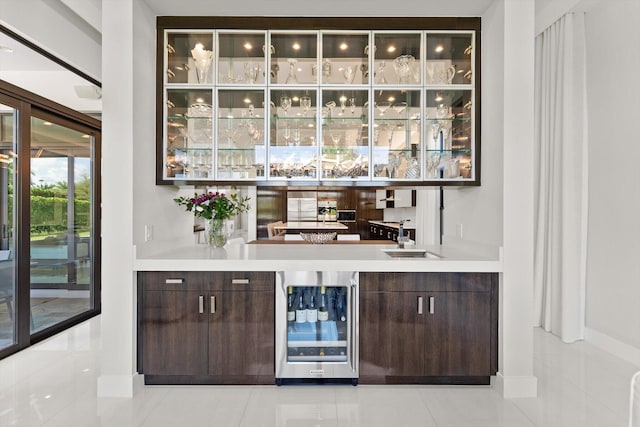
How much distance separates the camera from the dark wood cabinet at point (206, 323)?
8.00ft

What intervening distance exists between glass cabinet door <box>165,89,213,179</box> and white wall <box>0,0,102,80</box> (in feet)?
4.19

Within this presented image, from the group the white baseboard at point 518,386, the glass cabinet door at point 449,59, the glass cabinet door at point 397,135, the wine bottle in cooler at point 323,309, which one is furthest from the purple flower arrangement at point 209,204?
the white baseboard at point 518,386

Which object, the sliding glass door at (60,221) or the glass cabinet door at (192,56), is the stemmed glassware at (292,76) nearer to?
the glass cabinet door at (192,56)

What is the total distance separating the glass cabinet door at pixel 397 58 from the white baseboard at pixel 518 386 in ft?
7.35

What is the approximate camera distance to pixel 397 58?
111 inches

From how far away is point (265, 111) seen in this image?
2.80 m

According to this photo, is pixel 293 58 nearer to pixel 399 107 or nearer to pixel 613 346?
pixel 399 107

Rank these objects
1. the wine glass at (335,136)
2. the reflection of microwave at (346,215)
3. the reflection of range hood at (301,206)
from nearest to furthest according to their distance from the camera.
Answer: the wine glass at (335,136) → the reflection of range hood at (301,206) → the reflection of microwave at (346,215)

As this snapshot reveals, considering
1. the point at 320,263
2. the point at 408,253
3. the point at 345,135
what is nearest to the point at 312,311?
the point at 320,263

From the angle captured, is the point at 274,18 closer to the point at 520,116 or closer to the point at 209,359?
the point at 520,116

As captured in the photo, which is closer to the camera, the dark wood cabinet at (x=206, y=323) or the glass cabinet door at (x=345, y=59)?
the dark wood cabinet at (x=206, y=323)

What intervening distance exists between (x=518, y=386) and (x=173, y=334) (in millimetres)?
2366

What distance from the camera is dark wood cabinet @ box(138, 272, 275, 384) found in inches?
96.0

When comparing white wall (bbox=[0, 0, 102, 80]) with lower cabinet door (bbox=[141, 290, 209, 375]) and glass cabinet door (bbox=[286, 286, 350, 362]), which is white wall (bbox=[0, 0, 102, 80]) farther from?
glass cabinet door (bbox=[286, 286, 350, 362])
